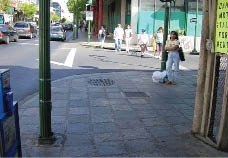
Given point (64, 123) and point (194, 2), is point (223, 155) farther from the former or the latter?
point (194, 2)

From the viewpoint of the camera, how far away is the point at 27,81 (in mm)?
9867

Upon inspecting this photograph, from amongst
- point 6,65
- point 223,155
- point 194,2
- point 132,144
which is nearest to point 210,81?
point 223,155

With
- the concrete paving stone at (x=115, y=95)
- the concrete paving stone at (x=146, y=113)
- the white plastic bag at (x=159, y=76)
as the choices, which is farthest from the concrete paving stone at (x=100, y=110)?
the white plastic bag at (x=159, y=76)

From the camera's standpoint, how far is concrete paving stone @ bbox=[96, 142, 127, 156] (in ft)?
14.7

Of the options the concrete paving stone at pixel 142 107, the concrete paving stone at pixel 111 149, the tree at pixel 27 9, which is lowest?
the concrete paving stone at pixel 111 149

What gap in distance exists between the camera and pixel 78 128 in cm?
552

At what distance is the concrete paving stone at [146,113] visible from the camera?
6.33 m

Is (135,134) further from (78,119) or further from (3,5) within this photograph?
(3,5)

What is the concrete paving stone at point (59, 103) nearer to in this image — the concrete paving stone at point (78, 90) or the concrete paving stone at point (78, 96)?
the concrete paving stone at point (78, 96)

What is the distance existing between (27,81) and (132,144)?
5.93 meters

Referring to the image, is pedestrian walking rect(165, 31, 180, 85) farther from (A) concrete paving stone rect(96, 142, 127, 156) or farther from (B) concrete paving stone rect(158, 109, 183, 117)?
(A) concrete paving stone rect(96, 142, 127, 156)

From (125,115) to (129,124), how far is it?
0.60 meters

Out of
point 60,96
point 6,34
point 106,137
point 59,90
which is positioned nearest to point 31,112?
point 60,96

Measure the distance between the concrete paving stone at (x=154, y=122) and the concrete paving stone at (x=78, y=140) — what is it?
4.03 ft
